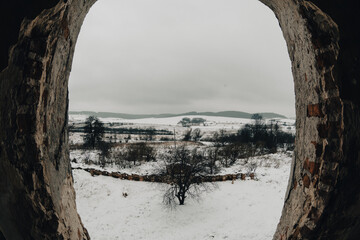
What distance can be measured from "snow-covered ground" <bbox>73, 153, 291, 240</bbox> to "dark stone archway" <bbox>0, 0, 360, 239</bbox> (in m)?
9.46

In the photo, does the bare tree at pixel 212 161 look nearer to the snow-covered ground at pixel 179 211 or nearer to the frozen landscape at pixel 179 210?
the frozen landscape at pixel 179 210

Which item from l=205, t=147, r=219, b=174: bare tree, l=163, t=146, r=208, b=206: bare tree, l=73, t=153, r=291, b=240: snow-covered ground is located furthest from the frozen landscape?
l=205, t=147, r=219, b=174: bare tree

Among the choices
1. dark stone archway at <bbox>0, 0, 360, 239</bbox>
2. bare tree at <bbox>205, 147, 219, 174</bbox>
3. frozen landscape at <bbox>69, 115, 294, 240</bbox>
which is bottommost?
frozen landscape at <bbox>69, 115, 294, 240</bbox>

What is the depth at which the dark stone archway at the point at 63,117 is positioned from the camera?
1.30 m

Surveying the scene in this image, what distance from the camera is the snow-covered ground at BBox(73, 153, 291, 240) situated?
34.9 ft

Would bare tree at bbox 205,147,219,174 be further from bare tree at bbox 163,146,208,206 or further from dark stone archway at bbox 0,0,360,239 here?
dark stone archway at bbox 0,0,360,239

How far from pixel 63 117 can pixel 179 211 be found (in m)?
12.7

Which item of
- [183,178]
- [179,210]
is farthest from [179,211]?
[183,178]

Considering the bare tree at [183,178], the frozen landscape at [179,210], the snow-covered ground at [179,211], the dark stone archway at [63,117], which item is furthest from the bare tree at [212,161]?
the dark stone archway at [63,117]

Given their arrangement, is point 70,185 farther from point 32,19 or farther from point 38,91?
point 32,19

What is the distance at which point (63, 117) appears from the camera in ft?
6.04

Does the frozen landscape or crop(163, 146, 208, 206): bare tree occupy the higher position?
crop(163, 146, 208, 206): bare tree

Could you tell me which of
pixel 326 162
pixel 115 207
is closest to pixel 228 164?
pixel 115 207

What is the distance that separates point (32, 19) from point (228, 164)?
98.1 feet
